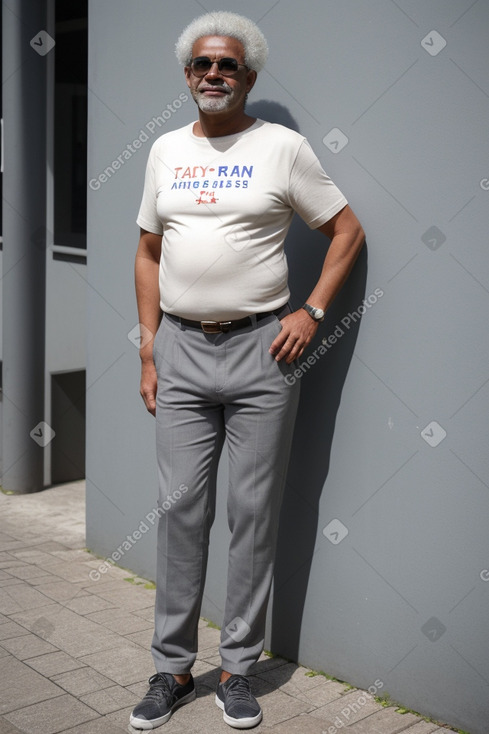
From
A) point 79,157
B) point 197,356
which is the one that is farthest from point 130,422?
point 79,157

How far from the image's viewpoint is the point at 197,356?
3244mm

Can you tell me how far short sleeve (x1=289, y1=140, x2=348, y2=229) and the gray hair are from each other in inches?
13.6

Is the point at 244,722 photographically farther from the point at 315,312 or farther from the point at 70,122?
the point at 70,122

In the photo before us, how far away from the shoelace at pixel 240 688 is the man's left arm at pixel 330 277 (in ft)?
3.74

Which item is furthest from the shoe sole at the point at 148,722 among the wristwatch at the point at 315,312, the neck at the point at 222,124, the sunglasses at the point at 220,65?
the sunglasses at the point at 220,65

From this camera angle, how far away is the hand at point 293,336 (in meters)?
3.21

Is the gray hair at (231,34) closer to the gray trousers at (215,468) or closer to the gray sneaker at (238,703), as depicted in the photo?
the gray trousers at (215,468)

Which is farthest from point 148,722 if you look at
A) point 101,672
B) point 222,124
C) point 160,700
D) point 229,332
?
point 222,124

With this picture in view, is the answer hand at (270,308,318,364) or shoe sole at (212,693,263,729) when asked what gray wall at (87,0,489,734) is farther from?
shoe sole at (212,693,263,729)

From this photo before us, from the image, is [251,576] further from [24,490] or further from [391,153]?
[24,490]

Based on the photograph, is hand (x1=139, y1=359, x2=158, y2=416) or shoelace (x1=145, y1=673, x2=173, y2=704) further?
hand (x1=139, y1=359, x2=158, y2=416)

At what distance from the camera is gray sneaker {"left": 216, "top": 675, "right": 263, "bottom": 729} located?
10.4 feet

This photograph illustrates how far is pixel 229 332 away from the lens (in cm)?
322

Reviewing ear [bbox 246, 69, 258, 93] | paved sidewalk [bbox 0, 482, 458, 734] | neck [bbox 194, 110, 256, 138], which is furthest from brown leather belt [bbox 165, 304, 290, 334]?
paved sidewalk [bbox 0, 482, 458, 734]
